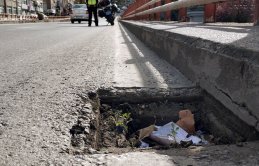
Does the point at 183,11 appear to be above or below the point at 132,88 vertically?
above

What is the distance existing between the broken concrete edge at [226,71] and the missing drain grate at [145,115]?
8cm

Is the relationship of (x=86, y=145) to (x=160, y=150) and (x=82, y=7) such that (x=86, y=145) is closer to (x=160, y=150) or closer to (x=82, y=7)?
(x=160, y=150)

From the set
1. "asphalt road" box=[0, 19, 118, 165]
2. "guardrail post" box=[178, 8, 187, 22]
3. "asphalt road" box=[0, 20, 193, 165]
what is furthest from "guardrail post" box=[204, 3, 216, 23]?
"asphalt road" box=[0, 19, 118, 165]

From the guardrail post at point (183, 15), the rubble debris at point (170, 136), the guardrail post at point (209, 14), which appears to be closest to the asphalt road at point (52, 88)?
the rubble debris at point (170, 136)

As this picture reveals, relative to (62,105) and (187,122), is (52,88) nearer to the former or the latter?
(62,105)

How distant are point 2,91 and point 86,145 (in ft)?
3.64

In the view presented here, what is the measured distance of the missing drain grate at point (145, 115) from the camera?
6.26 ft

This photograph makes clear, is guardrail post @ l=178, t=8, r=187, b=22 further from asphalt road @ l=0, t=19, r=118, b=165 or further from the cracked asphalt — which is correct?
asphalt road @ l=0, t=19, r=118, b=165

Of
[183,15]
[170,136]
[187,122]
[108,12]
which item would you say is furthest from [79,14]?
[170,136]

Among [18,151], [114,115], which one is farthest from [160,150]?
[114,115]

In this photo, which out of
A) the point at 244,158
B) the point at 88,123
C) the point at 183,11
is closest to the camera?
the point at 244,158

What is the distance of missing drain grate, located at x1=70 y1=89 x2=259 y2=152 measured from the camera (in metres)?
1.91

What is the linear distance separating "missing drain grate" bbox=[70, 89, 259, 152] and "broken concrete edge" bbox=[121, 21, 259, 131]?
84 mm

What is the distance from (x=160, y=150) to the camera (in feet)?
5.17
